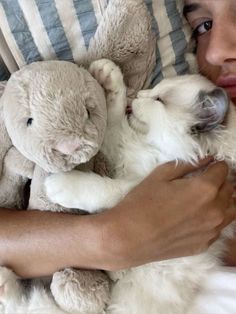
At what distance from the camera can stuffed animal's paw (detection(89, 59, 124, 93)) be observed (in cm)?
118

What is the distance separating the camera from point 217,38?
1378 mm

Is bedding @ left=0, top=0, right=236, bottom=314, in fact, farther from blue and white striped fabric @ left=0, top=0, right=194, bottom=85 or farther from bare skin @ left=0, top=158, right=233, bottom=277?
bare skin @ left=0, top=158, right=233, bottom=277

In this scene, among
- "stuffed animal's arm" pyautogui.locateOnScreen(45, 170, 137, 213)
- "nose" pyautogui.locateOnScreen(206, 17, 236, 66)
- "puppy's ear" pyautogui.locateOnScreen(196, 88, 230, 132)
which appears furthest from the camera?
"nose" pyautogui.locateOnScreen(206, 17, 236, 66)

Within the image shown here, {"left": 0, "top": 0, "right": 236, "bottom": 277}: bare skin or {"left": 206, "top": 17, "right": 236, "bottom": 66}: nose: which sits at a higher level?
{"left": 206, "top": 17, "right": 236, "bottom": 66}: nose

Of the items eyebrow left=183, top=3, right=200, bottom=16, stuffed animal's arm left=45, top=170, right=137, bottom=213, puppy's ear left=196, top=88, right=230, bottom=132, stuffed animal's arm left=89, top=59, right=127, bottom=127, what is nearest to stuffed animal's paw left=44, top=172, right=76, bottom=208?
stuffed animal's arm left=45, top=170, right=137, bottom=213

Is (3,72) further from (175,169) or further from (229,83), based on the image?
(229,83)

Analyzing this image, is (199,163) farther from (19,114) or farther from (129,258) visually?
(19,114)

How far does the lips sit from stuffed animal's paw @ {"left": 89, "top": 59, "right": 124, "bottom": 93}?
1.16 ft

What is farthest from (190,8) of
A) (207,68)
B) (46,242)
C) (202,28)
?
(46,242)

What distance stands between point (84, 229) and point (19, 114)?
10.8 inches

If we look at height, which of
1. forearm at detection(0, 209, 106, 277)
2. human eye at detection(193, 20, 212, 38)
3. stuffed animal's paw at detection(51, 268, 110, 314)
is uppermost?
human eye at detection(193, 20, 212, 38)

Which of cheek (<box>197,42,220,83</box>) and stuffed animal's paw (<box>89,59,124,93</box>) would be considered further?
cheek (<box>197,42,220,83</box>)

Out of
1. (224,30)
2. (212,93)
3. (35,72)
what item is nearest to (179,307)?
(212,93)

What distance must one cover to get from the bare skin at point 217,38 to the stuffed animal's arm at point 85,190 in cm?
45
